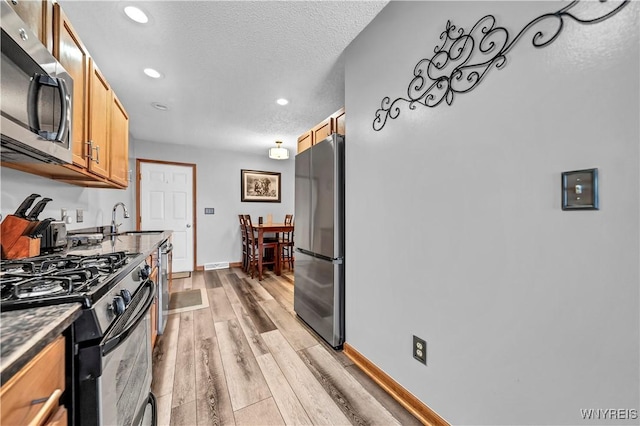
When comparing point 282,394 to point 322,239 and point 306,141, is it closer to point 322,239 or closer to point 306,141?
point 322,239

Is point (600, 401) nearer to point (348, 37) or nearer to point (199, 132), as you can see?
point (348, 37)

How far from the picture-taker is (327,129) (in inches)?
93.4

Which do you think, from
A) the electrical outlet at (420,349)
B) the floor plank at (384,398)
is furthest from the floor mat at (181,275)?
the electrical outlet at (420,349)

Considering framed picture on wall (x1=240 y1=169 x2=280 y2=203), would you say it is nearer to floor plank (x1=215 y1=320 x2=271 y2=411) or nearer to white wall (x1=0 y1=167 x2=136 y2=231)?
white wall (x1=0 y1=167 x2=136 y2=231)

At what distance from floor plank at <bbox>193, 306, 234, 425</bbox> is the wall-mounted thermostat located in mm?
1798

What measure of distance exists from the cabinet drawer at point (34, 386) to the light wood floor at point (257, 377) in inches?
40.6

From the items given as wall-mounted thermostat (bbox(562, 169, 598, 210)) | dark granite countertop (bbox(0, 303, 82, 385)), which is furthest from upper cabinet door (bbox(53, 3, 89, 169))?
wall-mounted thermostat (bbox(562, 169, 598, 210))

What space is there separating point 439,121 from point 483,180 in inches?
15.2

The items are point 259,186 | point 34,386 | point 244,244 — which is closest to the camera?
point 34,386

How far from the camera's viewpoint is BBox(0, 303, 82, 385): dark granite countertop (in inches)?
16.1

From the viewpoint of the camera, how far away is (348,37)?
5.83 ft

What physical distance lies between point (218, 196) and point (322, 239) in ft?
11.3

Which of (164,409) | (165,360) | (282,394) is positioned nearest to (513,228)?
(282,394)

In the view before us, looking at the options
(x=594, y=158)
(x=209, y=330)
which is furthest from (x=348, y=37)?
(x=209, y=330)
